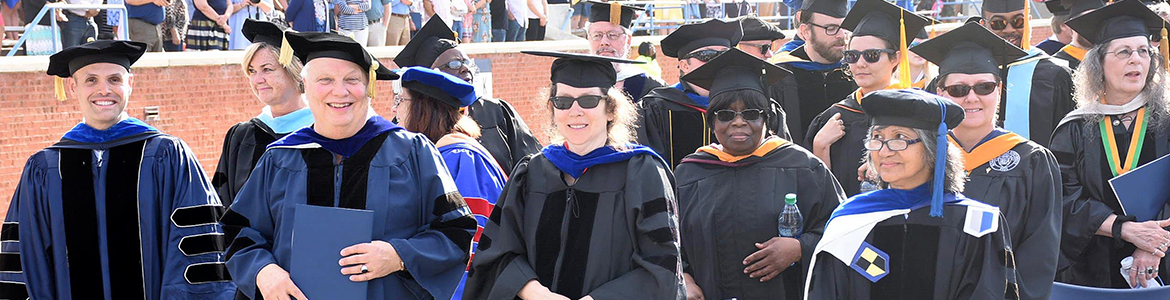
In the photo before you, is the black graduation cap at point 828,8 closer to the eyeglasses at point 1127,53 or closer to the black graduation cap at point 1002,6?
the black graduation cap at point 1002,6

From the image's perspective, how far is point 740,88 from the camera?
514 cm

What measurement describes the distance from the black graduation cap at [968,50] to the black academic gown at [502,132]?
7.07 feet

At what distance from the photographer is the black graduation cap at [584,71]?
14.4 feet

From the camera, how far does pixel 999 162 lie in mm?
4941

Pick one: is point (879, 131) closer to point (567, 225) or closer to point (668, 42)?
point (567, 225)

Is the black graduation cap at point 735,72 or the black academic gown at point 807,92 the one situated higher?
Result: the black graduation cap at point 735,72

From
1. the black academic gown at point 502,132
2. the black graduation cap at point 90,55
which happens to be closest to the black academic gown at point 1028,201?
the black academic gown at point 502,132

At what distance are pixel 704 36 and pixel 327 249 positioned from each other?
336cm

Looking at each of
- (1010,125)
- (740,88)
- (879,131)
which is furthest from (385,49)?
(879,131)

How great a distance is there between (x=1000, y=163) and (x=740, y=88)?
1.04 metres

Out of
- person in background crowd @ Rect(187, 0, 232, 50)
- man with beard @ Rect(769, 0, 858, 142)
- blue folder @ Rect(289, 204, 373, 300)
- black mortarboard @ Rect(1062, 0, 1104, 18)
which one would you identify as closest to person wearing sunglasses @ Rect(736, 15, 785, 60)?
man with beard @ Rect(769, 0, 858, 142)

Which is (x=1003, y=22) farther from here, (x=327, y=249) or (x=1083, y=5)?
(x=327, y=249)

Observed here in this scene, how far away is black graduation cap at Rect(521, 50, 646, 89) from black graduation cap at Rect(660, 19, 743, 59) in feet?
8.38

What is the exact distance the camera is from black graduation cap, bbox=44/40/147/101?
495cm
